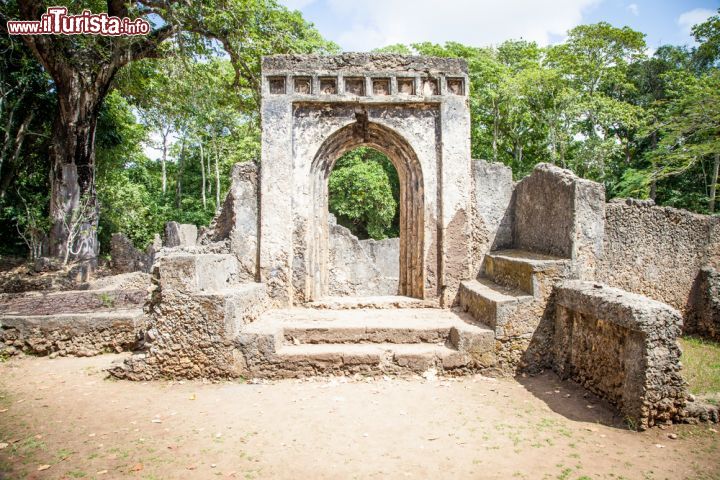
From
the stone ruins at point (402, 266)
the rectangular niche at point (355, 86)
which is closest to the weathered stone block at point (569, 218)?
the stone ruins at point (402, 266)

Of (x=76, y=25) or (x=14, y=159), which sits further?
(x=14, y=159)

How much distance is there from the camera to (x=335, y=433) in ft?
12.4

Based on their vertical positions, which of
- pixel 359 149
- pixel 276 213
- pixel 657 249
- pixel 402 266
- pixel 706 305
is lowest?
pixel 706 305

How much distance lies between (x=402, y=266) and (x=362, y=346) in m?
2.35

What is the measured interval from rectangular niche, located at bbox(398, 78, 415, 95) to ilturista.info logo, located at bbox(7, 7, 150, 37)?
24.1 feet

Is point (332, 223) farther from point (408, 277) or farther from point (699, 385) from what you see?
point (699, 385)

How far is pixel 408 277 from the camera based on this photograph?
7.26 m

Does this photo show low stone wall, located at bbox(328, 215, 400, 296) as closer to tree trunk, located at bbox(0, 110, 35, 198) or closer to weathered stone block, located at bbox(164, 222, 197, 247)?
weathered stone block, located at bbox(164, 222, 197, 247)

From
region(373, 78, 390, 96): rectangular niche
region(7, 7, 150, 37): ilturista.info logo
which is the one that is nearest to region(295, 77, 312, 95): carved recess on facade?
region(373, 78, 390, 96): rectangular niche

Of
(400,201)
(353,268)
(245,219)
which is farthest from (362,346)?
(353,268)

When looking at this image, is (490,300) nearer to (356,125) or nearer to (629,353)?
(629,353)

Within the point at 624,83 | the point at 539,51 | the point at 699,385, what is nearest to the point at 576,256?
the point at 699,385

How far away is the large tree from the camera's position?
1070 cm

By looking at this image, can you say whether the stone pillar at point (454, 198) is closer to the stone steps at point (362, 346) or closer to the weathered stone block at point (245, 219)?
the stone steps at point (362, 346)
